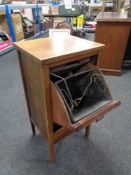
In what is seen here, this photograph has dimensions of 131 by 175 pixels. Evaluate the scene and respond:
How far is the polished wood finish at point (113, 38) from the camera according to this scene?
1.93m

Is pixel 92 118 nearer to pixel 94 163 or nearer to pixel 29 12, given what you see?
pixel 94 163

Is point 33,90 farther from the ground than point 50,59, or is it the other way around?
point 50,59

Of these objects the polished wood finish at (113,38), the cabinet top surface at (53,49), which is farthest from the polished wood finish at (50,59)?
the polished wood finish at (113,38)

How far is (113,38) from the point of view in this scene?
205 cm

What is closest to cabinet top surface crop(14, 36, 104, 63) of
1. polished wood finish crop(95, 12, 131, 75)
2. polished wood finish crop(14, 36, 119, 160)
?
polished wood finish crop(14, 36, 119, 160)

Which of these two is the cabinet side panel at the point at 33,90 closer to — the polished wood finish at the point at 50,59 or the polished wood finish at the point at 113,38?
the polished wood finish at the point at 50,59

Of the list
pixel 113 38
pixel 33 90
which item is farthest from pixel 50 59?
pixel 113 38

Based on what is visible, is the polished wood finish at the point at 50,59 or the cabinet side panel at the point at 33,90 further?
the cabinet side panel at the point at 33,90

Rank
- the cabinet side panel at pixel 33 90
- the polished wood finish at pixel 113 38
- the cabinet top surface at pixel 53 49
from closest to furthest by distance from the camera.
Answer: the cabinet top surface at pixel 53 49 → the cabinet side panel at pixel 33 90 → the polished wood finish at pixel 113 38

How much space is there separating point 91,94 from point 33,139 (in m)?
0.77

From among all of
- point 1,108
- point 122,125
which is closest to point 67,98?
point 122,125

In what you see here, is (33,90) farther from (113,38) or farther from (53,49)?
(113,38)

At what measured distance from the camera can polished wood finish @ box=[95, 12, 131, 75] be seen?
193cm

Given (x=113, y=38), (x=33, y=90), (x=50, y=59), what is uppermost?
(x=50, y=59)
